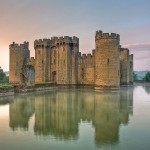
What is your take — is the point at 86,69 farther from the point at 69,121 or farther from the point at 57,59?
the point at 69,121

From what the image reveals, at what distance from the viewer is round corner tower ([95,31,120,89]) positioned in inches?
1054

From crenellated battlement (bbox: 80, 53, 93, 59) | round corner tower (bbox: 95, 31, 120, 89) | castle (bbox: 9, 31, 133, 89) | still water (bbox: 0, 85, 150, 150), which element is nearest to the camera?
still water (bbox: 0, 85, 150, 150)

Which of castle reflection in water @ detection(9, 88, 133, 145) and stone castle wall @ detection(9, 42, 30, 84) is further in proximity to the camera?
stone castle wall @ detection(9, 42, 30, 84)

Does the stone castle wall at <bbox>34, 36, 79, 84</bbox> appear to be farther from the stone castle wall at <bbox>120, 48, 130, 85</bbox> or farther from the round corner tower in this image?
the stone castle wall at <bbox>120, 48, 130, 85</bbox>

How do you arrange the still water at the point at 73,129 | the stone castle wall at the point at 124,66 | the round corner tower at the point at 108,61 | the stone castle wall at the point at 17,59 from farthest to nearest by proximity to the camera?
the stone castle wall at the point at 124,66 < the stone castle wall at the point at 17,59 < the round corner tower at the point at 108,61 < the still water at the point at 73,129

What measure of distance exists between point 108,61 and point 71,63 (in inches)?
262

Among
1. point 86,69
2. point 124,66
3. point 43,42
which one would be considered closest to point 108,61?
point 86,69

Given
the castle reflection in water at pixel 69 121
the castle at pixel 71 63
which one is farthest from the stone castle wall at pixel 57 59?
the castle reflection in water at pixel 69 121

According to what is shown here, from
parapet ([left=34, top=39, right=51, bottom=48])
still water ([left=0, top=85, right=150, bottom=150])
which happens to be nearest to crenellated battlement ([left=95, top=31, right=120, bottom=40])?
parapet ([left=34, top=39, right=51, bottom=48])

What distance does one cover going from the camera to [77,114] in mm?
13289

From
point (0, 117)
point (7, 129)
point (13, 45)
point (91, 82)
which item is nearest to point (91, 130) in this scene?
point (7, 129)

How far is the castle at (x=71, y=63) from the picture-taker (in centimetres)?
2692

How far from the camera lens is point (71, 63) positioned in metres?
32.2

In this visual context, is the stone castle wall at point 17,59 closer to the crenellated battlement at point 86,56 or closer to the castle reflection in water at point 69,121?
the crenellated battlement at point 86,56
